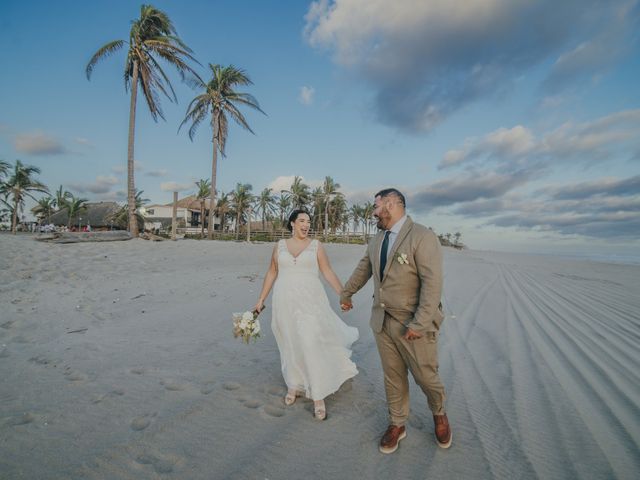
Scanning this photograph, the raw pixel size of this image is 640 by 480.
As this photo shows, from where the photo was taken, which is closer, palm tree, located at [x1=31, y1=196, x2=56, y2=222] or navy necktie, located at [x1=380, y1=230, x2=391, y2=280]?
navy necktie, located at [x1=380, y1=230, x2=391, y2=280]

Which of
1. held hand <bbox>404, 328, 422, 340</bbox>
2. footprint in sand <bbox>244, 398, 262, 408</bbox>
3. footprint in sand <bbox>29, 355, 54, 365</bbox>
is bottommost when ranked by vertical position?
footprint in sand <bbox>244, 398, 262, 408</bbox>

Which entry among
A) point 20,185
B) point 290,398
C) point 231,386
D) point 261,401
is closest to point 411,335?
point 290,398

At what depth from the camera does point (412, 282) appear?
250cm

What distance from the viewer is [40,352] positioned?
13.7ft

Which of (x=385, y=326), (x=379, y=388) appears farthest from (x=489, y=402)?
(x=385, y=326)

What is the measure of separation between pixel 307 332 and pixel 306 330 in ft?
0.07

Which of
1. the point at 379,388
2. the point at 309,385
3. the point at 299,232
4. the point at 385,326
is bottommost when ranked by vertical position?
the point at 379,388

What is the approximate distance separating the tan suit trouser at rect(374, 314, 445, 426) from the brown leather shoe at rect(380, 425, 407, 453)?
2.2 inches

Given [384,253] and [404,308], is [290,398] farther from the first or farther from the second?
[384,253]

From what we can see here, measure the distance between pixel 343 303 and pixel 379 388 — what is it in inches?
49.5

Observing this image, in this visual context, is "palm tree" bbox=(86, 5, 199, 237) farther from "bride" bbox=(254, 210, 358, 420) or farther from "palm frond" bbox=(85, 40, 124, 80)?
"bride" bbox=(254, 210, 358, 420)

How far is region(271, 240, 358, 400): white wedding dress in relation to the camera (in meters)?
3.06

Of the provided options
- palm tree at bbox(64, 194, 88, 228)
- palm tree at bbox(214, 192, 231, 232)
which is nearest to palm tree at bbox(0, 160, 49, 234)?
palm tree at bbox(64, 194, 88, 228)

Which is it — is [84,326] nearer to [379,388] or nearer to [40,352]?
[40,352]
